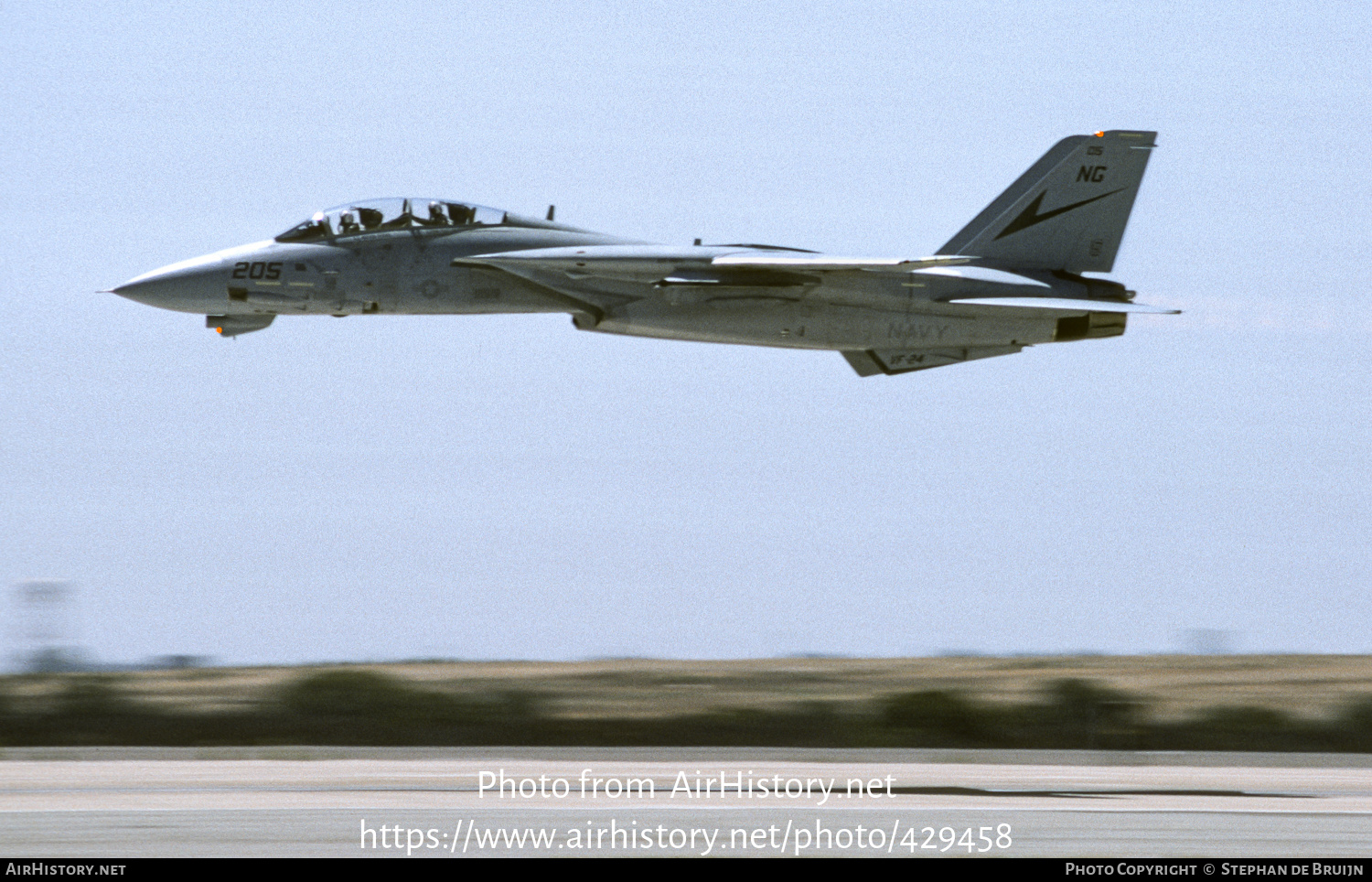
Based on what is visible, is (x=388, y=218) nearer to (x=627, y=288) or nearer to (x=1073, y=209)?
(x=627, y=288)

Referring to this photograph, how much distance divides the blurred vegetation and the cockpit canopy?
10.2 m

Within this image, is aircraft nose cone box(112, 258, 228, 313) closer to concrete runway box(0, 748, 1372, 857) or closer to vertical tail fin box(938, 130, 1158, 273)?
concrete runway box(0, 748, 1372, 857)

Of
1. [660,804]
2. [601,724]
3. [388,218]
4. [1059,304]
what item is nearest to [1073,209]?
[1059,304]

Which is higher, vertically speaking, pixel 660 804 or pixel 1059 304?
pixel 1059 304

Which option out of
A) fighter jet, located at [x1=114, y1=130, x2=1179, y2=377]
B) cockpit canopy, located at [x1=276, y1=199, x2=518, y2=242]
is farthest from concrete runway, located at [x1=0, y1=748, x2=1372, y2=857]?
cockpit canopy, located at [x1=276, y1=199, x2=518, y2=242]

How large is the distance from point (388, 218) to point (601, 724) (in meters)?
11.5

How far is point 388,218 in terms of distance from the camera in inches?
985

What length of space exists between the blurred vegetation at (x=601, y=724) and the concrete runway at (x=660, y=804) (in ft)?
8.36

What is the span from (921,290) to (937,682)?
1487 cm

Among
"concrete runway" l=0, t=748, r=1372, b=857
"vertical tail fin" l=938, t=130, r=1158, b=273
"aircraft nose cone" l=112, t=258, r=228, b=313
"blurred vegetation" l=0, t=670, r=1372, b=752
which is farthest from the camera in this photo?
"blurred vegetation" l=0, t=670, r=1372, b=752

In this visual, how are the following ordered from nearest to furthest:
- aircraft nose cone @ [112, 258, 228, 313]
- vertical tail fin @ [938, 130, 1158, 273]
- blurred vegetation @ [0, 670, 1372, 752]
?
aircraft nose cone @ [112, 258, 228, 313] < vertical tail fin @ [938, 130, 1158, 273] < blurred vegetation @ [0, 670, 1372, 752]

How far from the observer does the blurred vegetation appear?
30.6 m

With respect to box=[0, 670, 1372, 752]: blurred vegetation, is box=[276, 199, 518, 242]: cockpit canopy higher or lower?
higher

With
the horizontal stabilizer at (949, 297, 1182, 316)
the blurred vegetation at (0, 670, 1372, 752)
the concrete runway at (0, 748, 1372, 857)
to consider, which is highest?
the horizontal stabilizer at (949, 297, 1182, 316)
